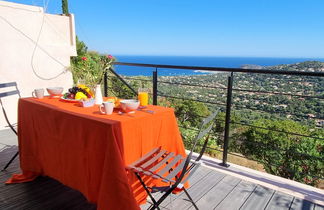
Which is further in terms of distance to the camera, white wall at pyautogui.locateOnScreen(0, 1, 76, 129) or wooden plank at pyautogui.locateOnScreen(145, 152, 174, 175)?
white wall at pyautogui.locateOnScreen(0, 1, 76, 129)

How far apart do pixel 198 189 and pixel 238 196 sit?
1.21ft

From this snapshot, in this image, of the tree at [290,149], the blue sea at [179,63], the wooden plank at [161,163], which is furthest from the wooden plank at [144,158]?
the tree at [290,149]

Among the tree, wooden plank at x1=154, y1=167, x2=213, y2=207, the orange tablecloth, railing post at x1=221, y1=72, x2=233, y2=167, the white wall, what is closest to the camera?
the orange tablecloth

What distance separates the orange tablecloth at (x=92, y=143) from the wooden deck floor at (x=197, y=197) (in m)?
0.20

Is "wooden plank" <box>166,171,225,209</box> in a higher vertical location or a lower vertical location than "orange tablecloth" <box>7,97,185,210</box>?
lower

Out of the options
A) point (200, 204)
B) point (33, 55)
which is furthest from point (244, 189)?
point (33, 55)

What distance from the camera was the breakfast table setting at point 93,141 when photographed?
1.49 metres

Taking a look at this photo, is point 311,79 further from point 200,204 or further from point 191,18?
point 191,18

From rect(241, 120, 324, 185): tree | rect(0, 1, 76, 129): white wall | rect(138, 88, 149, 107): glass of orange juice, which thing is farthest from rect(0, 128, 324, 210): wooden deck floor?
rect(0, 1, 76, 129): white wall

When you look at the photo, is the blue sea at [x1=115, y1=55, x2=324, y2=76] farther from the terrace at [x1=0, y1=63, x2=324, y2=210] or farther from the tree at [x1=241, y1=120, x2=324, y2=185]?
the tree at [x1=241, y1=120, x2=324, y2=185]

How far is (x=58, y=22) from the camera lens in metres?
5.12

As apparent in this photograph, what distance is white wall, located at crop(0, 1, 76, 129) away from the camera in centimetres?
419

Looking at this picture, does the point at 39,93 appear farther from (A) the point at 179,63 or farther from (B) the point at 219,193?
(A) the point at 179,63

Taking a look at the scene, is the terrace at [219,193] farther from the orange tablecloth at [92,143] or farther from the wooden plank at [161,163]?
the wooden plank at [161,163]
